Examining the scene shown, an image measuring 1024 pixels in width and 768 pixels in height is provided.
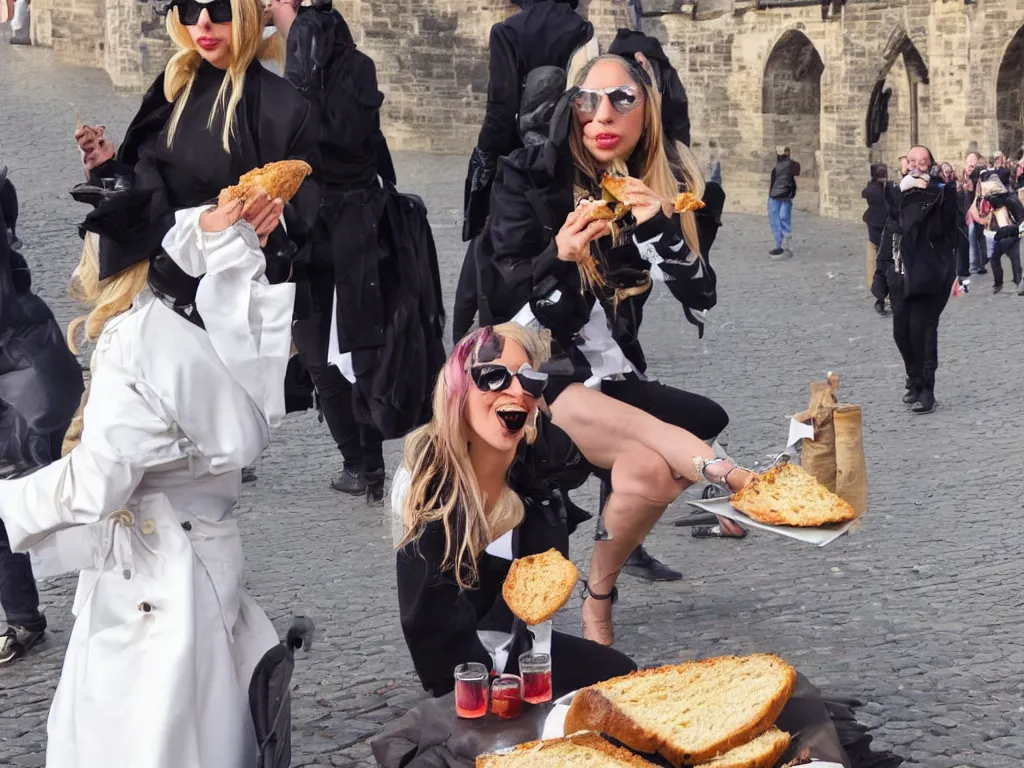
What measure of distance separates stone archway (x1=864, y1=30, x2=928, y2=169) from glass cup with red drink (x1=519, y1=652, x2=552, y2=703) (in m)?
24.4

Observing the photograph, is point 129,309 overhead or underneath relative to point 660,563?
overhead

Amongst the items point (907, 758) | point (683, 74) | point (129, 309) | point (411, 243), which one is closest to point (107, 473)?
point (129, 309)

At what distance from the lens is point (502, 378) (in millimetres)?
3979

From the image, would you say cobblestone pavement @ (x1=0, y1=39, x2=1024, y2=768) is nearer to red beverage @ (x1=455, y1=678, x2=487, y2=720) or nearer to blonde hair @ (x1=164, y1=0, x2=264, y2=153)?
red beverage @ (x1=455, y1=678, x2=487, y2=720)

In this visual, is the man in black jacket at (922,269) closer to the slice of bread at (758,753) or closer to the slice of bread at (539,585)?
the slice of bread at (539,585)

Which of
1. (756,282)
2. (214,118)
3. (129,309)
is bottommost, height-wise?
(756,282)

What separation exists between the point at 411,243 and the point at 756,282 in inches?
442

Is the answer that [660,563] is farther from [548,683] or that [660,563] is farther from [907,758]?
[548,683]

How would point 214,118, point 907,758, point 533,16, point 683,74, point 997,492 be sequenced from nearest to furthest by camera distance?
1. point 907,758
2. point 214,118
3. point 533,16
4. point 997,492
5. point 683,74

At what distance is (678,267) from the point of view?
481cm

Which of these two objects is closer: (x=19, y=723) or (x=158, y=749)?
(x=158, y=749)

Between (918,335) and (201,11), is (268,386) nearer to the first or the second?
(201,11)

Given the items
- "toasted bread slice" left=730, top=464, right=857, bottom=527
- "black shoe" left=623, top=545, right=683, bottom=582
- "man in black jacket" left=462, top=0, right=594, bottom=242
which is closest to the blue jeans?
"man in black jacket" left=462, top=0, right=594, bottom=242

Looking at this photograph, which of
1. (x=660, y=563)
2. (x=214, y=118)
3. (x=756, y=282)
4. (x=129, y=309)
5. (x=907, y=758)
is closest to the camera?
(x=129, y=309)
